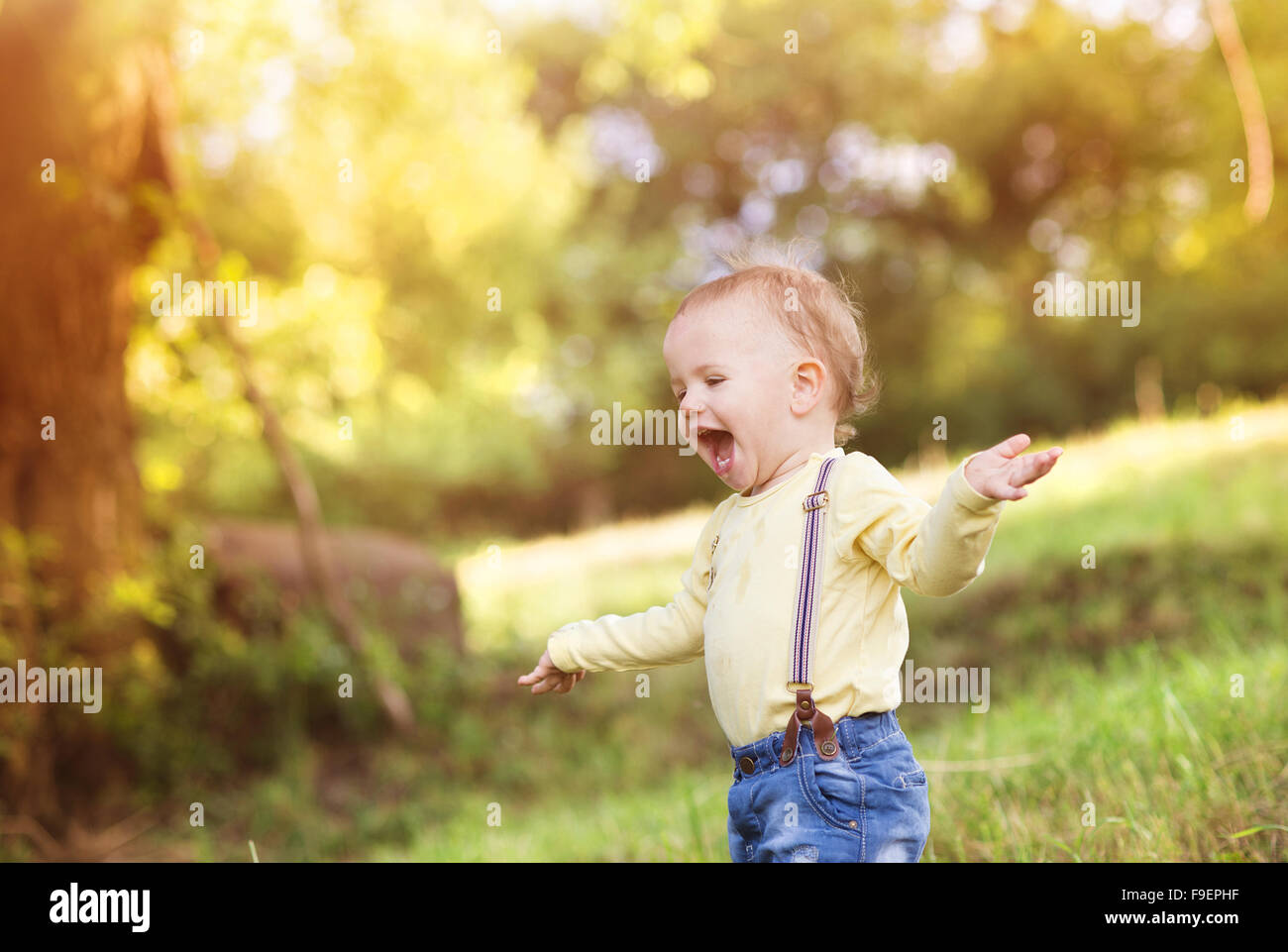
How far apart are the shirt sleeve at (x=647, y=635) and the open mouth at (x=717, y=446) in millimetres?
121

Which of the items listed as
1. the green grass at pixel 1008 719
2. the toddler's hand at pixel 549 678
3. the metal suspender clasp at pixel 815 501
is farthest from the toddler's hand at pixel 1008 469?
the green grass at pixel 1008 719

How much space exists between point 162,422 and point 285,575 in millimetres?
8231

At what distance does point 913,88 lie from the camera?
60.3 ft

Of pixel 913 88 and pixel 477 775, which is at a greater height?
pixel 913 88

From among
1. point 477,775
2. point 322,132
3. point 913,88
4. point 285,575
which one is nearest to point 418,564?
point 285,575

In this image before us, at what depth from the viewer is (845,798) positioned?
6.06 ft

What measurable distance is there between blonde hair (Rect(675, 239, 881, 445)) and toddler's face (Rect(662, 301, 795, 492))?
36 millimetres

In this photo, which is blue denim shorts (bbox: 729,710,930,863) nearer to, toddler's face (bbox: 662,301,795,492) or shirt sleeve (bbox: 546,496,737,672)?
shirt sleeve (bbox: 546,496,737,672)

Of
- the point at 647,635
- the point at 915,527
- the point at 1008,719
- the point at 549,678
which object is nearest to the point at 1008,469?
the point at 915,527

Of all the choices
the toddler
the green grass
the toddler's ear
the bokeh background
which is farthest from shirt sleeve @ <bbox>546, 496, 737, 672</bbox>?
the green grass

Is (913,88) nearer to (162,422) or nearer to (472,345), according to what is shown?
(472,345)

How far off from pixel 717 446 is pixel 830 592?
405mm

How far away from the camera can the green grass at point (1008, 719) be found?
8.98 ft

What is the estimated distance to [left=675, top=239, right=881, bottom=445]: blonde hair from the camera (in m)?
2.12
